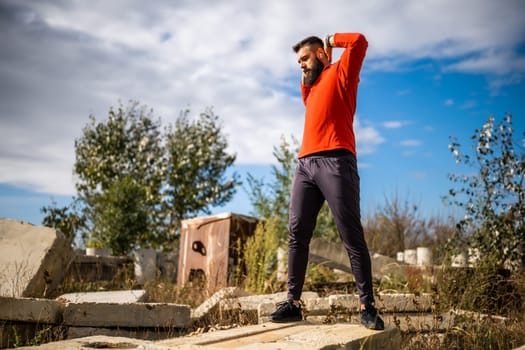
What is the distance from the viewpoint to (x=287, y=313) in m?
3.30

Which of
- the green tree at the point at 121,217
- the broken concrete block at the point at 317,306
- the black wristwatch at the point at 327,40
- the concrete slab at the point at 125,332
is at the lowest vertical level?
the concrete slab at the point at 125,332

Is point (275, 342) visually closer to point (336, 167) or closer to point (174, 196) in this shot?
point (336, 167)

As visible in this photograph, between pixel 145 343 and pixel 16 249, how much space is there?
3976mm

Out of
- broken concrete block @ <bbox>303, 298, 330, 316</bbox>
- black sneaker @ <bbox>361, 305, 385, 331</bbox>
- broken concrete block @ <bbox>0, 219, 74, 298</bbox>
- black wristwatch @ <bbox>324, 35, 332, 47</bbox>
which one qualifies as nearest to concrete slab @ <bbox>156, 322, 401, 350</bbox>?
black sneaker @ <bbox>361, 305, 385, 331</bbox>

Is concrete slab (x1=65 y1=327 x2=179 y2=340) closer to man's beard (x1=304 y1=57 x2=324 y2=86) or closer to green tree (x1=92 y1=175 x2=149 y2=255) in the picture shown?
man's beard (x1=304 y1=57 x2=324 y2=86)

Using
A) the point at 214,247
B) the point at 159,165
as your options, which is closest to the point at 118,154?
the point at 159,165

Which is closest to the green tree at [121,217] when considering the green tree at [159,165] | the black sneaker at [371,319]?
the green tree at [159,165]

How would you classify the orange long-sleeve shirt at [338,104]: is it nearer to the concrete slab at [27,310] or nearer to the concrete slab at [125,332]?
the concrete slab at [125,332]

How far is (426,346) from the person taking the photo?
Result: 12.2ft

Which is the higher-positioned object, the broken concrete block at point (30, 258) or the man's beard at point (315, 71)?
the man's beard at point (315, 71)

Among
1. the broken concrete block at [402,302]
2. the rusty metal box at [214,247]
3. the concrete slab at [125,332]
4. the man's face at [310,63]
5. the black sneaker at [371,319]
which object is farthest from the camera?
the rusty metal box at [214,247]

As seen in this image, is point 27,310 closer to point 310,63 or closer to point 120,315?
point 120,315

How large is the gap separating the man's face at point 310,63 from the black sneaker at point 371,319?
1.69 metres

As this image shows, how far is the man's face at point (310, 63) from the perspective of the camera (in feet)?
11.8
